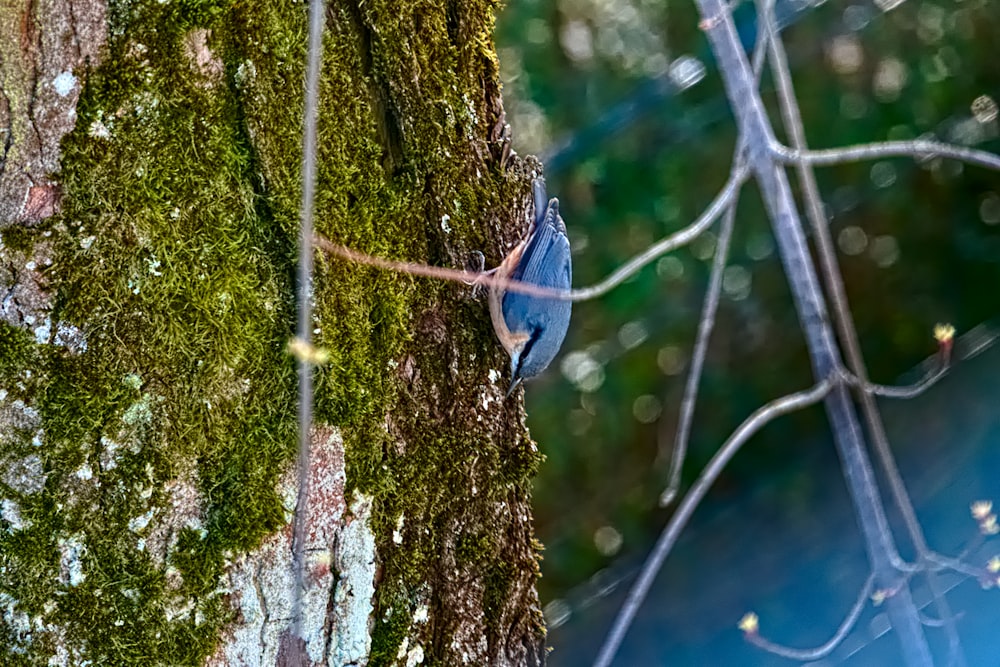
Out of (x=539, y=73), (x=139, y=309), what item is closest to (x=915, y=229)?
(x=539, y=73)

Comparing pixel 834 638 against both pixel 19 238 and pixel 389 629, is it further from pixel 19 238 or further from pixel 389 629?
pixel 19 238

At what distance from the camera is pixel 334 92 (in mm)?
1173

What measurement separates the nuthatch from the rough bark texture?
110mm

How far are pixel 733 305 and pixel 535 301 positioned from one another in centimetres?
173

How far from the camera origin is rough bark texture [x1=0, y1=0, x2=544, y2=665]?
101 cm

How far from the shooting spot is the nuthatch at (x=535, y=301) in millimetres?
1360

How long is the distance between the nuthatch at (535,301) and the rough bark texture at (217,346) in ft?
0.36

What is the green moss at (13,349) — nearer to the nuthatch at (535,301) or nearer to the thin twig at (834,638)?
Result: the nuthatch at (535,301)

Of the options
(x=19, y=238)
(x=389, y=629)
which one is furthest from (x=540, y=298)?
(x=19, y=238)

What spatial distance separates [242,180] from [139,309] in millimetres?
175

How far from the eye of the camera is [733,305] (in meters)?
3.15

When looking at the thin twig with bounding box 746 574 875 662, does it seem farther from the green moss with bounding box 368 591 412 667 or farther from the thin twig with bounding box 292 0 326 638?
the thin twig with bounding box 292 0 326 638

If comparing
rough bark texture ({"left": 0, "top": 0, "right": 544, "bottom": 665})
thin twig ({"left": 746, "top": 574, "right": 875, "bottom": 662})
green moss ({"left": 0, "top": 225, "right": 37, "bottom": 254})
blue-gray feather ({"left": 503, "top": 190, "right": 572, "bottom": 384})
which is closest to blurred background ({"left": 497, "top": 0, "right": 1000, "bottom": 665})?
thin twig ({"left": 746, "top": 574, "right": 875, "bottom": 662})

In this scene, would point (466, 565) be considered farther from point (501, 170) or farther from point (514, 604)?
point (501, 170)
